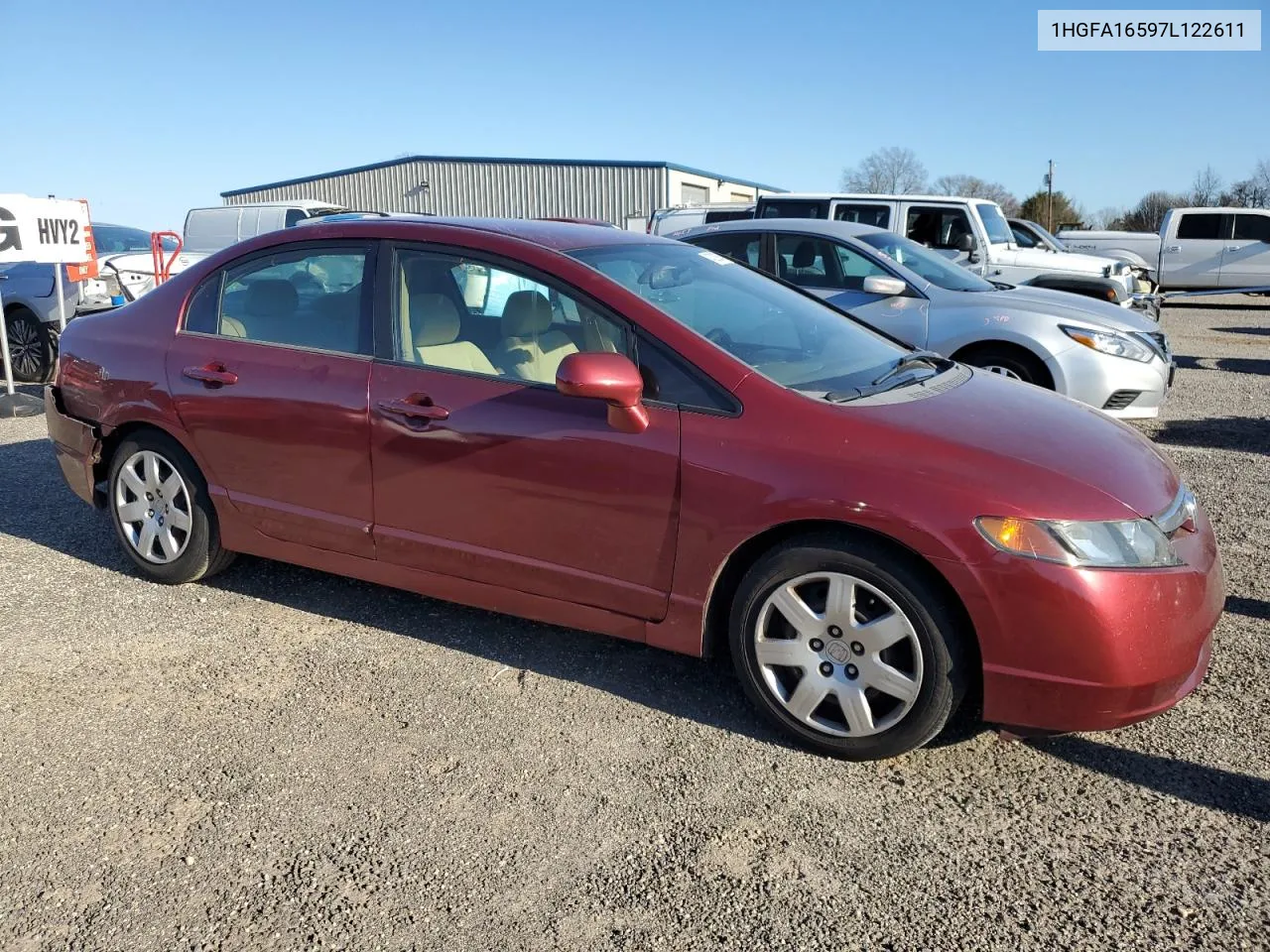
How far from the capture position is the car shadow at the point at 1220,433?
7535mm

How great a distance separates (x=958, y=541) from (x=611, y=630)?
120cm

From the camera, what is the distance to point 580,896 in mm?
2520

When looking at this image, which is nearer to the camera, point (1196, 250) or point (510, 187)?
point (1196, 250)

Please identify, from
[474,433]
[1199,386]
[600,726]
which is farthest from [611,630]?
[1199,386]

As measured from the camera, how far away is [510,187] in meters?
36.8

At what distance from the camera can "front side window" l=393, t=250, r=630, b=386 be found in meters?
3.57

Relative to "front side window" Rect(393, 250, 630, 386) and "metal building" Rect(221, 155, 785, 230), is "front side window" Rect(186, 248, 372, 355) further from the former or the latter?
"metal building" Rect(221, 155, 785, 230)

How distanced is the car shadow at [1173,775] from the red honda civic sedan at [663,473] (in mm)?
270

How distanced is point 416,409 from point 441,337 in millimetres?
331

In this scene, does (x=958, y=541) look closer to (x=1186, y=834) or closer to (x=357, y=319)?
(x=1186, y=834)

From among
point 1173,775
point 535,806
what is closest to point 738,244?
point 1173,775

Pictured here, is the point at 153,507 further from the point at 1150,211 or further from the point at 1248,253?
the point at 1150,211

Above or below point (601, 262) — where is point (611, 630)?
below

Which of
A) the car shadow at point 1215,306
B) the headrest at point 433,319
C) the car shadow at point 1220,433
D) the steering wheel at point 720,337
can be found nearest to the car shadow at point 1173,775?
the steering wheel at point 720,337
